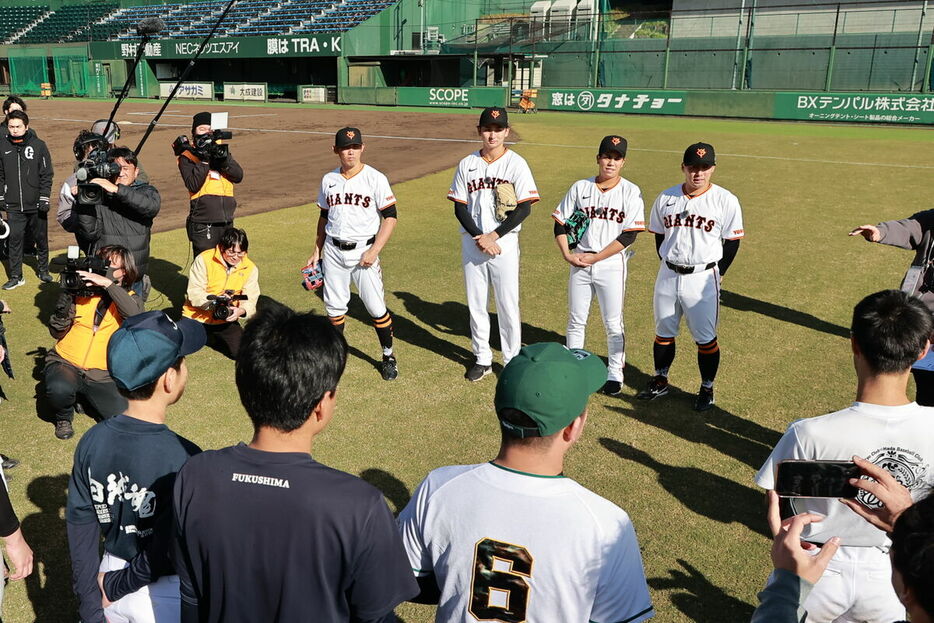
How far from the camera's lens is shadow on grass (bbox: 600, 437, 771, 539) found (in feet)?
15.3

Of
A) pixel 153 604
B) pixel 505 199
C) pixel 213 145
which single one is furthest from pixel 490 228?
pixel 153 604

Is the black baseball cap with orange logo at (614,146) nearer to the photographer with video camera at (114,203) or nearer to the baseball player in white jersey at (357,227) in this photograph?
the baseball player in white jersey at (357,227)

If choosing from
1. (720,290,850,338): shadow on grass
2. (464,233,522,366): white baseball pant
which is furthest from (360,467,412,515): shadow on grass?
(720,290,850,338): shadow on grass

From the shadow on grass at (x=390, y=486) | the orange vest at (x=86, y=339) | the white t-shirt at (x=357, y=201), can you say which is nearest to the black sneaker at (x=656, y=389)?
the shadow on grass at (x=390, y=486)

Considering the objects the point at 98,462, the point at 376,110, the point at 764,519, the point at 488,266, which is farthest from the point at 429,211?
the point at 376,110

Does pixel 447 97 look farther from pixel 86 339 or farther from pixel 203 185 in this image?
pixel 86 339

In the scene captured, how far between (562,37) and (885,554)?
4282 centimetres

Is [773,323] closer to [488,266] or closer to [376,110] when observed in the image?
[488,266]

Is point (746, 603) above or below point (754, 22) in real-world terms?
below

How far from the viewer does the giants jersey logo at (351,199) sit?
268 inches

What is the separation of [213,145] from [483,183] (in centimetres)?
318

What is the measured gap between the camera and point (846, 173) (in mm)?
17594

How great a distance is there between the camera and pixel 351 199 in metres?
6.82

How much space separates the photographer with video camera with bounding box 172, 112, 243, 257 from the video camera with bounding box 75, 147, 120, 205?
43.7 inches
